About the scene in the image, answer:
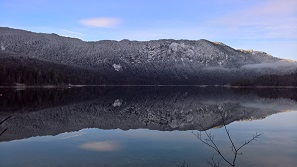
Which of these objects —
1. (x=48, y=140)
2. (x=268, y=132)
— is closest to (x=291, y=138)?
(x=268, y=132)

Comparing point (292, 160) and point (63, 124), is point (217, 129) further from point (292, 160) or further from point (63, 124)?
point (63, 124)

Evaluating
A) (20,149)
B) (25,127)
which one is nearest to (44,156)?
(20,149)

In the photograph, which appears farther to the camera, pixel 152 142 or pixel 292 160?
pixel 152 142

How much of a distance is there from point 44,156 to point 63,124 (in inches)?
591

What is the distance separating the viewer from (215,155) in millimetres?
19562

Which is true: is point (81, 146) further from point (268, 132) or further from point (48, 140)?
point (268, 132)

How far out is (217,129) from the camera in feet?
102

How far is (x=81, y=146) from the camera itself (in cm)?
2217

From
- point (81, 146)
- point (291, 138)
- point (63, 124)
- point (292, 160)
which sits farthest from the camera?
point (63, 124)

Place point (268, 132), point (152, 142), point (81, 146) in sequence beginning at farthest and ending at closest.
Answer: point (268, 132), point (152, 142), point (81, 146)

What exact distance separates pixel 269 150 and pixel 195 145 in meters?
4.57

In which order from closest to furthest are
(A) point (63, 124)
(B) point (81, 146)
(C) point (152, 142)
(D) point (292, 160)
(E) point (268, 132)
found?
(D) point (292, 160), (B) point (81, 146), (C) point (152, 142), (E) point (268, 132), (A) point (63, 124)

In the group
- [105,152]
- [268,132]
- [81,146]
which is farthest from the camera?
[268,132]

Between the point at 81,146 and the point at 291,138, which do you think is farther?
the point at 291,138
